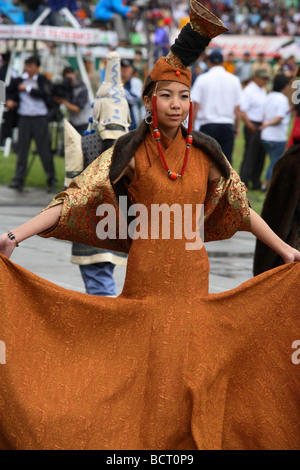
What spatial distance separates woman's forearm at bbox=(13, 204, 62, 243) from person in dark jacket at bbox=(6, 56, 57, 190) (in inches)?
408

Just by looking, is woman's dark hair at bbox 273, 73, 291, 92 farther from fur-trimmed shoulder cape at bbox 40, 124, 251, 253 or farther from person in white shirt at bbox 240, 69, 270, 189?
fur-trimmed shoulder cape at bbox 40, 124, 251, 253

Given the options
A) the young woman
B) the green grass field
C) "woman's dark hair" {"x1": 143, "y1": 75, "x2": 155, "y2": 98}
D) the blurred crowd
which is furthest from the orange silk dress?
the blurred crowd

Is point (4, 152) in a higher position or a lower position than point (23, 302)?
lower

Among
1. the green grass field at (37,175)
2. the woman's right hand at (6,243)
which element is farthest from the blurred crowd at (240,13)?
the woman's right hand at (6,243)

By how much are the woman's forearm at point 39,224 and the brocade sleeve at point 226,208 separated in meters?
Result: 0.70

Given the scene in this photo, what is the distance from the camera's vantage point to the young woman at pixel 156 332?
4039 millimetres

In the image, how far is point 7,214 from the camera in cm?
1171

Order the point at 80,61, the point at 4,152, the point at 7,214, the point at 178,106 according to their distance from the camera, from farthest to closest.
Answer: the point at 4,152 < the point at 80,61 < the point at 7,214 < the point at 178,106

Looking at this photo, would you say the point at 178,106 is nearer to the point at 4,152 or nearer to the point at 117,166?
the point at 117,166

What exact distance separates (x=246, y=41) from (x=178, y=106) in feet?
83.6

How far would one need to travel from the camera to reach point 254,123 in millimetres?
15547

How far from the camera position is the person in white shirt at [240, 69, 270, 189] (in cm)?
1533
